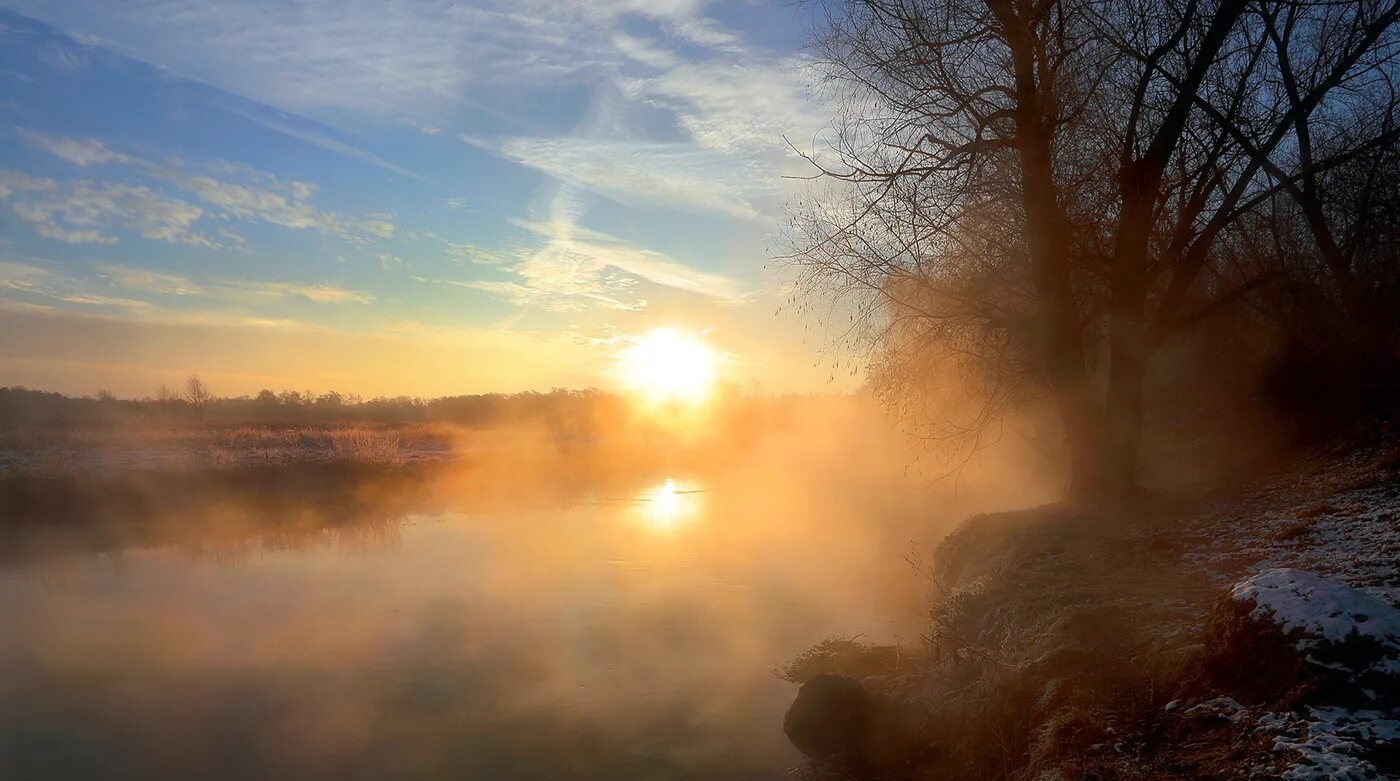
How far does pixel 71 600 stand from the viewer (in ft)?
46.5

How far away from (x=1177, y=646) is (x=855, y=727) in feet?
9.89

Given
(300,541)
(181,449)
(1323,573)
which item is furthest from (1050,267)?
(181,449)

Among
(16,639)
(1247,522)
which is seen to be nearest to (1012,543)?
(1247,522)

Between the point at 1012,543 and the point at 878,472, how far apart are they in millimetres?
27675

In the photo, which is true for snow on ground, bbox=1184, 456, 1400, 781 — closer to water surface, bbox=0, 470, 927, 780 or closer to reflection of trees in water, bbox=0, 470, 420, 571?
water surface, bbox=0, 470, 927, 780

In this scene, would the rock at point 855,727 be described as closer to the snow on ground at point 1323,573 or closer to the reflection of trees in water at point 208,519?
the snow on ground at point 1323,573

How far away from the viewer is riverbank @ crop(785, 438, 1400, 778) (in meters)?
4.34

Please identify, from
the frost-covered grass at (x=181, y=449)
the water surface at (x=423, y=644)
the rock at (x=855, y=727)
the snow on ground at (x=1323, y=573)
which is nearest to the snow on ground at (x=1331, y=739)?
the snow on ground at (x=1323, y=573)

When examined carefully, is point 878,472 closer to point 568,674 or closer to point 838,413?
point 838,413

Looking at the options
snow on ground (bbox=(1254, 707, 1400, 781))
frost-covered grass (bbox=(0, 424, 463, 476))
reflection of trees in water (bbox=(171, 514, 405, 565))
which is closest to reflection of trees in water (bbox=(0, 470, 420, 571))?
reflection of trees in water (bbox=(171, 514, 405, 565))

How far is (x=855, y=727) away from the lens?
303 inches

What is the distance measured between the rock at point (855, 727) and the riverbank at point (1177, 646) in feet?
0.17

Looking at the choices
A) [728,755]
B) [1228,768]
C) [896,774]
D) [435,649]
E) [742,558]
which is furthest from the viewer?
[742,558]

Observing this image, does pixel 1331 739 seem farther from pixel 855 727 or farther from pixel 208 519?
pixel 208 519
